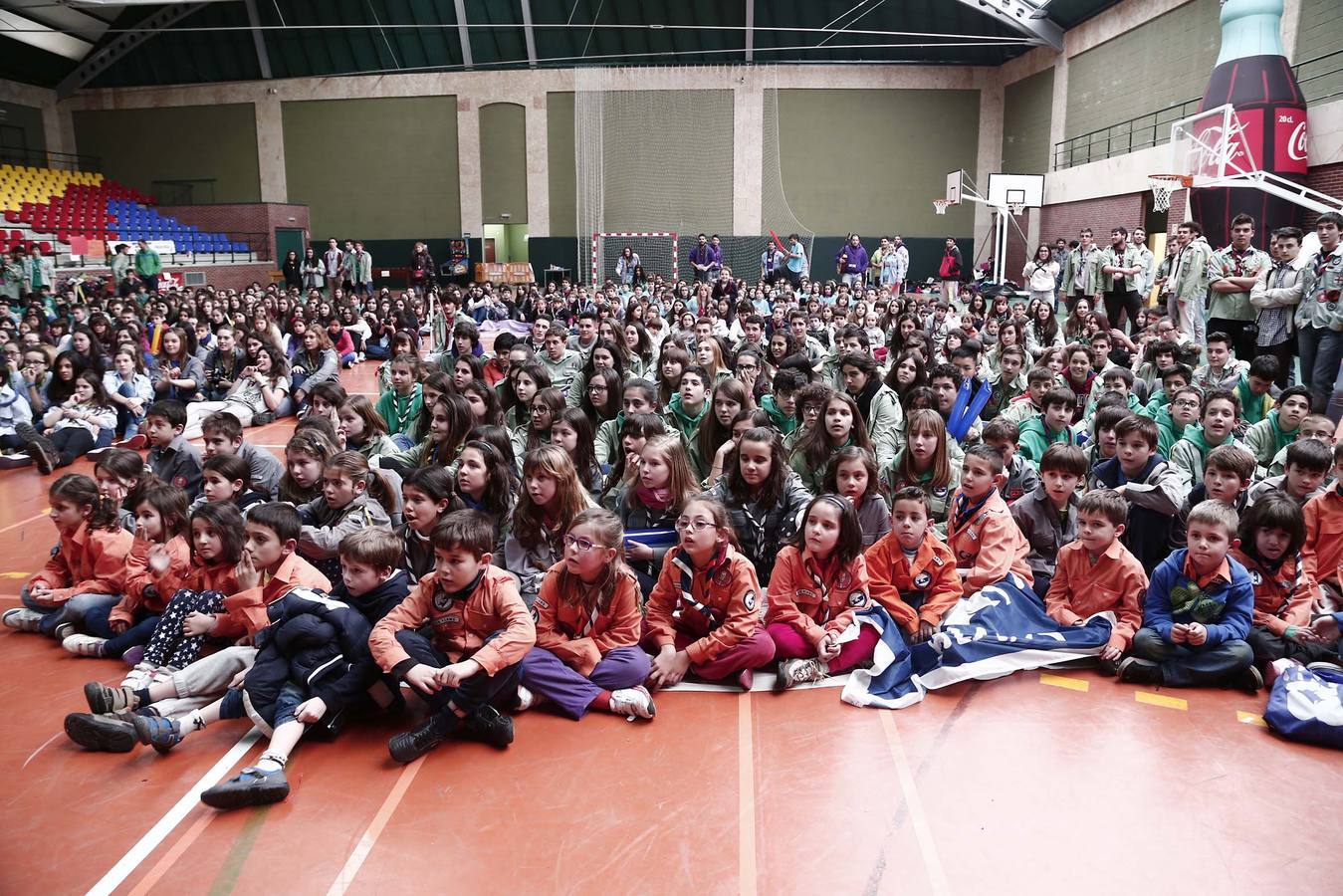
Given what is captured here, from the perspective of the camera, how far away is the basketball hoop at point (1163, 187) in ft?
45.7

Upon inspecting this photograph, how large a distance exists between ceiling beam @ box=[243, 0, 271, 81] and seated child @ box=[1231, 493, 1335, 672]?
25729mm

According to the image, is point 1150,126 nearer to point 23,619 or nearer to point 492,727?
point 492,727

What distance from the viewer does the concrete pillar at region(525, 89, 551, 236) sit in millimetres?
24094

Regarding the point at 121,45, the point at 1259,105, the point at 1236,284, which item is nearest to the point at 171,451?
the point at 1236,284

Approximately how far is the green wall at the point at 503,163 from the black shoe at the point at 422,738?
22.7 m

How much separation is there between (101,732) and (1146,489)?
473cm

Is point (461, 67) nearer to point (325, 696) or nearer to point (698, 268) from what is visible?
point (698, 268)

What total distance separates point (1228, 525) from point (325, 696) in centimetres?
365

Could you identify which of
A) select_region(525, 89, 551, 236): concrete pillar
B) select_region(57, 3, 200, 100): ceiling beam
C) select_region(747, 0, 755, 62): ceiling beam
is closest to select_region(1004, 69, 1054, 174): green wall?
select_region(747, 0, 755, 62): ceiling beam

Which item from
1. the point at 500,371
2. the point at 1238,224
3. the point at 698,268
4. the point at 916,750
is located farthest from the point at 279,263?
the point at 916,750

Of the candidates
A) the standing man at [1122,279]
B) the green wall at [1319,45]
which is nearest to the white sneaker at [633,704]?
the standing man at [1122,279]

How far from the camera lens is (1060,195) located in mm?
19672

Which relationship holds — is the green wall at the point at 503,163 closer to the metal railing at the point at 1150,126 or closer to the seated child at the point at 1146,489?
the metal railing at the point at 1150,126

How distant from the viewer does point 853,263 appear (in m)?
19.7
